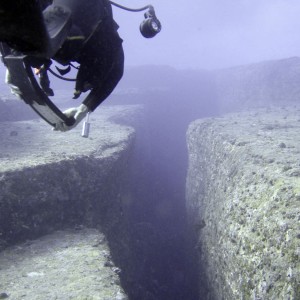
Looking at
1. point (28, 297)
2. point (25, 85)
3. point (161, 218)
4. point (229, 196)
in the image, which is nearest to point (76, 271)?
point (28, 297)

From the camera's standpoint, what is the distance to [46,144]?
930cm

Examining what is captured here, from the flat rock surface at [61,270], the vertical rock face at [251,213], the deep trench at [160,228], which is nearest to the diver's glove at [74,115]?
the vertical rock face at [251,213]

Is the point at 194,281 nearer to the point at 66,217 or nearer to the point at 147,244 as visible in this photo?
the point at 147,244

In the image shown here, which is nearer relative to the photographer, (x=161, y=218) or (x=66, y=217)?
(x=66, y=217)

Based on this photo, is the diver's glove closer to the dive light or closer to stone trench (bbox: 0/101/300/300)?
the dive light

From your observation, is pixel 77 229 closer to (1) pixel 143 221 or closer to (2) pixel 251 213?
(2) pixel 251 213

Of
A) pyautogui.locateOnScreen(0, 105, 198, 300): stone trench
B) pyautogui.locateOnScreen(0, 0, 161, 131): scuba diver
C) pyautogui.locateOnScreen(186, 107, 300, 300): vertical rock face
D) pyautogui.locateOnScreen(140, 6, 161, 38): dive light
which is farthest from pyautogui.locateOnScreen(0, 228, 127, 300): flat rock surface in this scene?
pyautogui.locateOnScreen(140, 6, 161, 38): dive light

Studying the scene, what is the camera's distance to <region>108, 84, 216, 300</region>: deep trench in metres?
9.48

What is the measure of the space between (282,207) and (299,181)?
570 millimetres

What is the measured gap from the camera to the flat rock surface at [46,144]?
24.6ft

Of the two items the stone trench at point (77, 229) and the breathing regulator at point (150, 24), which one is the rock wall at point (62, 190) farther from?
the breathing regulator at point (150, 24)

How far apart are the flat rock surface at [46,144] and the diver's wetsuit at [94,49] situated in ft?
16.5

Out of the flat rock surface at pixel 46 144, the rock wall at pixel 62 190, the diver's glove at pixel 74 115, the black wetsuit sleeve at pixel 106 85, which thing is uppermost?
the black wetsuit sleeve at pixel 106 85

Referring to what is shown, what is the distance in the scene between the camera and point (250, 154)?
22.5 ft
